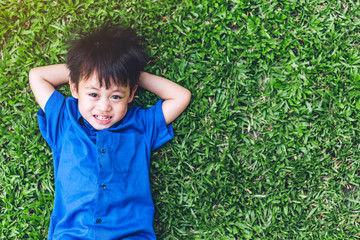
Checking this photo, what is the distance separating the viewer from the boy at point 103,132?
83.7 inches

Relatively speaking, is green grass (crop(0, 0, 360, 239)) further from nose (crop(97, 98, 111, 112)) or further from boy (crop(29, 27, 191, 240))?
nose (crop(97, 98, 111, 112))

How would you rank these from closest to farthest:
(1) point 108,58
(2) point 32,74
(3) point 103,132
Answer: (1) point 108,58 < (3) point 103,132 < (2) point 32,74

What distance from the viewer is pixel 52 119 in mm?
2328

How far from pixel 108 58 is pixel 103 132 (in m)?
0.55

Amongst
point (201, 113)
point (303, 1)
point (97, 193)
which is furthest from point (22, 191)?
point (303, 1)

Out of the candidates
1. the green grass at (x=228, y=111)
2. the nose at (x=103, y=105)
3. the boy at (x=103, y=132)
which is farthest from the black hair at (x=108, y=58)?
the green grass at (x=228, y=111)

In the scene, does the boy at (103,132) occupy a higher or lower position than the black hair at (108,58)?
lower

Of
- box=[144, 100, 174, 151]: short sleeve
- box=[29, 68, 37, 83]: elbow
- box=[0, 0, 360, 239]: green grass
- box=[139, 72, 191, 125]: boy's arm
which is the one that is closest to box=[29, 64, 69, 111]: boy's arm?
box=[29, 68, 37, 83]: elbow

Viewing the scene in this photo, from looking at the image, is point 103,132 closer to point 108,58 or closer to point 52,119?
point 52,119

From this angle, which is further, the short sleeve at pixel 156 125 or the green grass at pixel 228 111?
the green grass at pixel 228 111

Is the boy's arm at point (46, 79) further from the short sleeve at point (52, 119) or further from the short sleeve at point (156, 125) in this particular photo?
the short sleeve at point (156, 125)

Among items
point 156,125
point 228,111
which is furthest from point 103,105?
point 228,111

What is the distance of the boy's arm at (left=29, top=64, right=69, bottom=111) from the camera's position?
2.34 meters

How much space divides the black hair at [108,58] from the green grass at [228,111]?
357 mm
